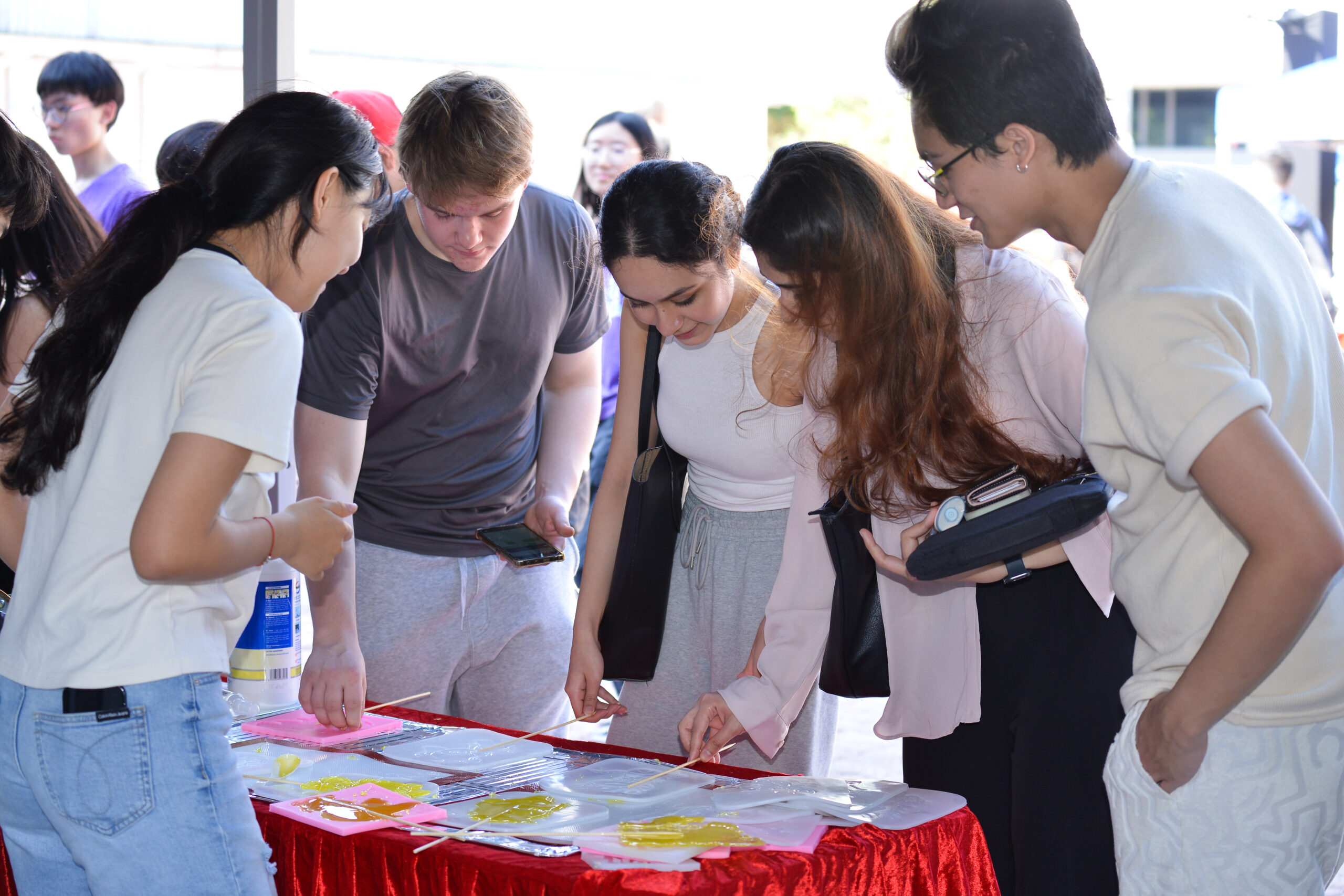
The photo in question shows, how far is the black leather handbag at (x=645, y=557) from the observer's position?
1.73 meters

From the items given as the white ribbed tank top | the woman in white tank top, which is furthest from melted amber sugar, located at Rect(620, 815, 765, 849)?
the white ribbed tank top

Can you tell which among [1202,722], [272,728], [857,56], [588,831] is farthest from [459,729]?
[857,56]

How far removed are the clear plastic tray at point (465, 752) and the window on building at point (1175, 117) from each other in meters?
21.4

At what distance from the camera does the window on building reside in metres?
20.6

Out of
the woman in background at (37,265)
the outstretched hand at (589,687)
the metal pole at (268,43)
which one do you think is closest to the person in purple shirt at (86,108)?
the metal pole at (268,43)

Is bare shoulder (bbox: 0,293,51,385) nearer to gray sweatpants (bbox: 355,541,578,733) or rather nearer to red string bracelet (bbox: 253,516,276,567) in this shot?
gray sweatpants (bbox: 355,541,578,733)

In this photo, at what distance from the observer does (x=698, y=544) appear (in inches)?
68.6

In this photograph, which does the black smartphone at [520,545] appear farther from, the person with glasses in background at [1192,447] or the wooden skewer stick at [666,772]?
the person with glasses in background at [1192,447]

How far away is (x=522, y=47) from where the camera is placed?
516cm

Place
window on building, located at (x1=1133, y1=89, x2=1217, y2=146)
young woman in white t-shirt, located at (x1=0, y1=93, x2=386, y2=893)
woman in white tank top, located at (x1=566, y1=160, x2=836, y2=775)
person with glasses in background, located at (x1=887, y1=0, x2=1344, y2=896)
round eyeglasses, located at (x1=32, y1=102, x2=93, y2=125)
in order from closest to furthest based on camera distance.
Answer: person with glasses in background, located at (x1=887, y1=0, x2=1344, y2=896), young woman in white t-shirt, located at (x1=0, y1=93, x2=386, y2=893), woman in white tank top, located at (x1=566, y1=160, x2=836, y2=775), round eyeglasses, located at (x1=32, y1=102, x2=93, y2=125), window on building, located at (x1=1133, y1=89, x2=1217, y2=146)

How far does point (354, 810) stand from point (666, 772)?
1.18 feet

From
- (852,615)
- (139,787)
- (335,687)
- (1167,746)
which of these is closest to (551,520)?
(335,687)

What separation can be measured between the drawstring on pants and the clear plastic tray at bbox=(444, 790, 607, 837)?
1.61 ft

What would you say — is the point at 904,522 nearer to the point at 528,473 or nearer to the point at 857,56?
the point at 528,473
